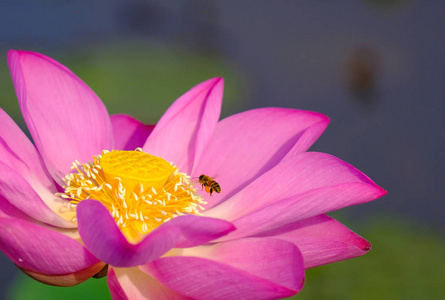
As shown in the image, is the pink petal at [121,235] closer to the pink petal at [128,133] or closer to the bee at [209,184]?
the bee at [209,184]

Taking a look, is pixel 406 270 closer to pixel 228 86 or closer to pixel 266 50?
pixel 228 86

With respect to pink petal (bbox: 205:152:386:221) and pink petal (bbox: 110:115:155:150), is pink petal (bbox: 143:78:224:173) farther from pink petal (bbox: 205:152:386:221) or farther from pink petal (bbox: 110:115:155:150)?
pink petal (bbox: 205:152:386:221)

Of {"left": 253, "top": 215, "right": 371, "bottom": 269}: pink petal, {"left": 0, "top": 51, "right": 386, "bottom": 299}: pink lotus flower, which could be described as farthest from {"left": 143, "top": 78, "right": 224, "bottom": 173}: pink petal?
{"left": 253, "top": 215, "right": 371, "bottom": 269}: pink petal

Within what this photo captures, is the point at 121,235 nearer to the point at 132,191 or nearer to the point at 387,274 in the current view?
the point at 132,191

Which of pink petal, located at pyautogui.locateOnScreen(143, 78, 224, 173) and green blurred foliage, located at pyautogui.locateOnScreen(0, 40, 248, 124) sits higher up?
pink petal, located at pyautogui.locateOnScreen(143, 78, 224, 173)

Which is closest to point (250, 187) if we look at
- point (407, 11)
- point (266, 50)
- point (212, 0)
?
point (266, 50)

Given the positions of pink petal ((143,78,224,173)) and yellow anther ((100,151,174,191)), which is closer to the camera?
yellow anther ((100,151,174,191))
